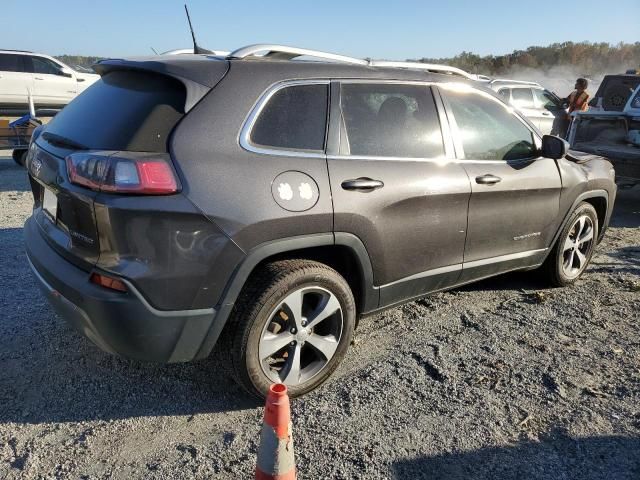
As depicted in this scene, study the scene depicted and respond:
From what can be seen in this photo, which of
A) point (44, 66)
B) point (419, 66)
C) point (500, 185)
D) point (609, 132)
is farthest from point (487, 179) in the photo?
point (44, 66)

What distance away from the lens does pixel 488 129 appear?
149 inches

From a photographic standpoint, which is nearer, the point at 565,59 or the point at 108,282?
the point at 108,282

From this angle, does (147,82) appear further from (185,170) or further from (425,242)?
(425,242)

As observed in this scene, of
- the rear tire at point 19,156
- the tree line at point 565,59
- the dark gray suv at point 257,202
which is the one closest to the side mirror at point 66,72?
the rear tire at point 19,156

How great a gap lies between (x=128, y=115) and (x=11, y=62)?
46.7 ft

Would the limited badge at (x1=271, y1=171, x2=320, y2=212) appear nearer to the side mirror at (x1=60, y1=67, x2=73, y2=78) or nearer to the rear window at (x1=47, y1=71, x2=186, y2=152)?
the rear window at (x1=47, y1=71, x2=186, y2=152)

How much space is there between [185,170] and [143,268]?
0.48 meters

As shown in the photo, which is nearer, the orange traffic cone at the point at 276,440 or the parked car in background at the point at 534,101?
the orange traffic cone at the point at 276,440

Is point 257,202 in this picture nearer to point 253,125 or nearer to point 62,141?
point 253,125

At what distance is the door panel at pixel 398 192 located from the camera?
2.97 m

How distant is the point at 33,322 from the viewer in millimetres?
3715

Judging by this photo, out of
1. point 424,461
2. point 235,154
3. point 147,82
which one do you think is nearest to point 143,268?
point 235,154

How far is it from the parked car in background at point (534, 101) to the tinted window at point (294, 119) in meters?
10.0

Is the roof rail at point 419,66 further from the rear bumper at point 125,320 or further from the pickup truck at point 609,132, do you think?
the pickup truck at point 609,132
